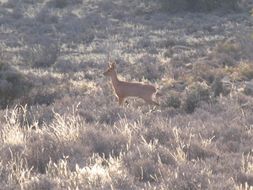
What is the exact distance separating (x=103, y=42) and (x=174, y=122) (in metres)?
16.4

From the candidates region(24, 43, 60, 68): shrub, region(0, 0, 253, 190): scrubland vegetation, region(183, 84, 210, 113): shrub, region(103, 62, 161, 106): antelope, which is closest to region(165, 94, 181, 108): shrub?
region(0, 0, 253, 190): scrubland vegetation

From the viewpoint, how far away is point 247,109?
1102 cm

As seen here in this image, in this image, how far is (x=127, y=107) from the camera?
37.9ft

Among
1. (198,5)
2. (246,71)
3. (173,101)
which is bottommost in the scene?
(246,71)

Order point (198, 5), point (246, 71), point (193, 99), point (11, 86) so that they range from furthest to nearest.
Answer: point (198, 5) < point (246, 71) < point (11, 86) < point (193, 99)

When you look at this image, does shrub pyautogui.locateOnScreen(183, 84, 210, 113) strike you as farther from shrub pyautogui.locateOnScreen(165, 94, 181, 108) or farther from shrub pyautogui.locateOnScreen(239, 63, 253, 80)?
shrub pyautogui.locateOnScreen(239, 63, 253, 80)

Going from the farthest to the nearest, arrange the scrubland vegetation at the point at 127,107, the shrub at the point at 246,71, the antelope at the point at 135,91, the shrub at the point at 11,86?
1. the shrub at the point at 246,71
2. the antelope at the point at 135,91
3. the shrub at the point at 11,86
4. the scrubland vegetation at the point at 127,107

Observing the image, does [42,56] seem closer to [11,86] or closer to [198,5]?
[11,86]

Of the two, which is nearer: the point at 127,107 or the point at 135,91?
the point at 127,107

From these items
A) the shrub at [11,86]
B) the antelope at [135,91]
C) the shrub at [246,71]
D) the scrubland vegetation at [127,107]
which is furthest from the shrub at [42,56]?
the antelope at [135,91]

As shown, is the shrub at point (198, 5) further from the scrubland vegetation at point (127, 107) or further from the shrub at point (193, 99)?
the shrub at point (193, 99)

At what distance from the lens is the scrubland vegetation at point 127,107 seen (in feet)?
21.6

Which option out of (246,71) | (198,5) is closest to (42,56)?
(246,71)

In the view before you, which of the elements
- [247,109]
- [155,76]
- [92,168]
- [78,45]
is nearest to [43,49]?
[78,45]
